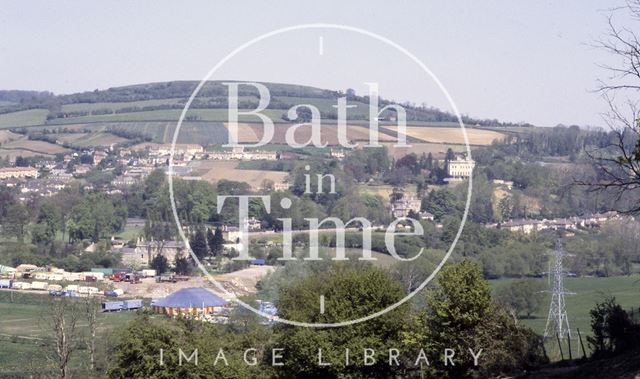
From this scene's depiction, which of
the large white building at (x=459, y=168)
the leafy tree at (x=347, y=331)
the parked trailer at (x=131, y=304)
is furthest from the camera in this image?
the large white building at (x=459, y=168)

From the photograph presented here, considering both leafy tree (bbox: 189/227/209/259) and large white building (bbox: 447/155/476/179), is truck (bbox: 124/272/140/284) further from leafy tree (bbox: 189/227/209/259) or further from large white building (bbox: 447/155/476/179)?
large white building (bbox: 447/155/476/179)

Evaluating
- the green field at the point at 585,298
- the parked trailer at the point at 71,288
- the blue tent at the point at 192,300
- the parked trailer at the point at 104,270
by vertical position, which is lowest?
the parked trailer at the point at 104,270

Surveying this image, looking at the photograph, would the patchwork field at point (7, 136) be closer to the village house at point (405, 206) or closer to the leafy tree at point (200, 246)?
the village house at point (405, 206)

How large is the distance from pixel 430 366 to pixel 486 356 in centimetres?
99

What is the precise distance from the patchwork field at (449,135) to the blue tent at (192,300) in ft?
195

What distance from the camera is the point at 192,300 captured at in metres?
37.8

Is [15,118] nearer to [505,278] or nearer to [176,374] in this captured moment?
[505,278]

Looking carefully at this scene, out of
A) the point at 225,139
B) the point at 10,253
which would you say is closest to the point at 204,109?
the point at 225,139

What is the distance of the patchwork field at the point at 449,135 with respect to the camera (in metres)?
100

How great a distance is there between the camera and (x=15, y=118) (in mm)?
131750

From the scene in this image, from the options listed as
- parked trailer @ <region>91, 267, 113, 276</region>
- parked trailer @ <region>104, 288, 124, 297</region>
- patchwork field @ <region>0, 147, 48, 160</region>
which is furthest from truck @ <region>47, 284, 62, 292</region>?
patchwork field @ <region>0, 147, 48, 160</region>

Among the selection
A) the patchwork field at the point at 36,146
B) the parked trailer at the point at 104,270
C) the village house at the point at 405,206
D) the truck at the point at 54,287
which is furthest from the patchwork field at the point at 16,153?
the truck at the point at 54,287

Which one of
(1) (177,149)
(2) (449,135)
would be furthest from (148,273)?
(2) (449,135)

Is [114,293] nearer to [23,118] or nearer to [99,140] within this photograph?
[99,140]
